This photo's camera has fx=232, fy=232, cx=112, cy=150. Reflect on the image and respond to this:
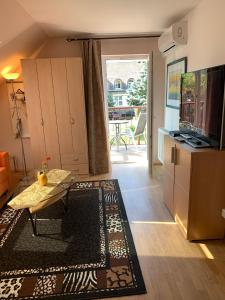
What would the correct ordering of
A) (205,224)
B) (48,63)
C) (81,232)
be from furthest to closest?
(48,63), (81,232), (205,224)

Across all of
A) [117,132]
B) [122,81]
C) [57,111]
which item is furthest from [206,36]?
[122,81]

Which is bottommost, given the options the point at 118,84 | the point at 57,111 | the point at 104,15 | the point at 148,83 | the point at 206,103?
the point at 57,111

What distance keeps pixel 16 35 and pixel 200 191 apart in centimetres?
301

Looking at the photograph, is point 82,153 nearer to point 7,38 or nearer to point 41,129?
point 41,129

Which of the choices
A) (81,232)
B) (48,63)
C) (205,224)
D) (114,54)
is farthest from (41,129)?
(205,224)

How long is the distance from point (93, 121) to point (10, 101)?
1649 mm

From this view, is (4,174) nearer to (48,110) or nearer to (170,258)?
(48,110)

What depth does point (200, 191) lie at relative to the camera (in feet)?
7.26

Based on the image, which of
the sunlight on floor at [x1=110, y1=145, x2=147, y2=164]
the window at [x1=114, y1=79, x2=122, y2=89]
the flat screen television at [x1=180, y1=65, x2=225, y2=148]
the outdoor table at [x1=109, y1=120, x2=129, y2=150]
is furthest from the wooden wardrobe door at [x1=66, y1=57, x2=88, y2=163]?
the window at [x1=114, y1=79, x2=122, y2=89]

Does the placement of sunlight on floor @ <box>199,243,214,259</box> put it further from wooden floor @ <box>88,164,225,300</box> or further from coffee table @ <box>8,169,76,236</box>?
coffee table @ <box>8,169,76,236</box>

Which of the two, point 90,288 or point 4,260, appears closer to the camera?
point 90,288

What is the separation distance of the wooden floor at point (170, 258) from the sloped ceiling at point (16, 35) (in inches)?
104

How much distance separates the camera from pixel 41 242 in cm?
240

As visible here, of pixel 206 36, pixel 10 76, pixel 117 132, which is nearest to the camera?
pixel 206 36
